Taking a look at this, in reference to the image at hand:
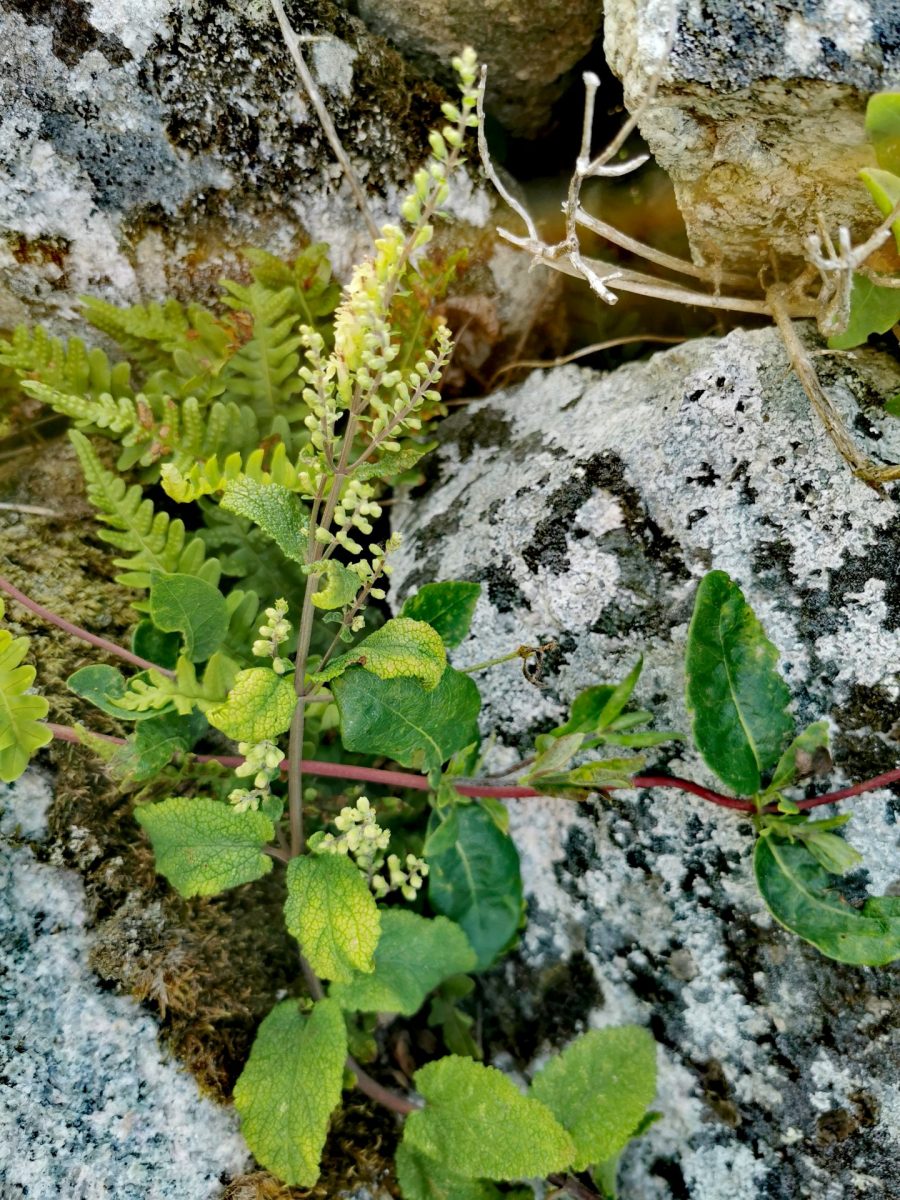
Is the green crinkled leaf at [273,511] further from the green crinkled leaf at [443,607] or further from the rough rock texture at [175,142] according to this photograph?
the rough rock texture at [175,142]

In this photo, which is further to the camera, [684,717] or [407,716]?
[684,717]

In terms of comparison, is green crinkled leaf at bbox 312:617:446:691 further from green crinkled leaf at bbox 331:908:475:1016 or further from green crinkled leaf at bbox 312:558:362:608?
green crinkled leaf at bbox 331:908:475:1016

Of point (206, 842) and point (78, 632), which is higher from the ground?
point (78, 632)

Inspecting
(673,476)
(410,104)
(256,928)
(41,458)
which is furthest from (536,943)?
(410,104)

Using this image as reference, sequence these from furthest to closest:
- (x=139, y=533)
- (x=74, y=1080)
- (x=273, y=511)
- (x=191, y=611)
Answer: (x=139, y=533) < (x=191, y=611) < (x=74, y=1080) < (x=273, y=511)

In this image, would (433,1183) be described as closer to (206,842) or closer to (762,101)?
(206,842)

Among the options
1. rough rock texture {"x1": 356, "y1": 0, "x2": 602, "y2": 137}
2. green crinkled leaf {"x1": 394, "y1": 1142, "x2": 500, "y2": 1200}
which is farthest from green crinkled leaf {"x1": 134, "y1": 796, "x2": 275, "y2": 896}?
rough rock texture {"x1": 356, "y1": 0, "x2": 602, "y2": 137}

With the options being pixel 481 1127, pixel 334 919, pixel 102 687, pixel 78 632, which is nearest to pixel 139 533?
pixel 78 632
